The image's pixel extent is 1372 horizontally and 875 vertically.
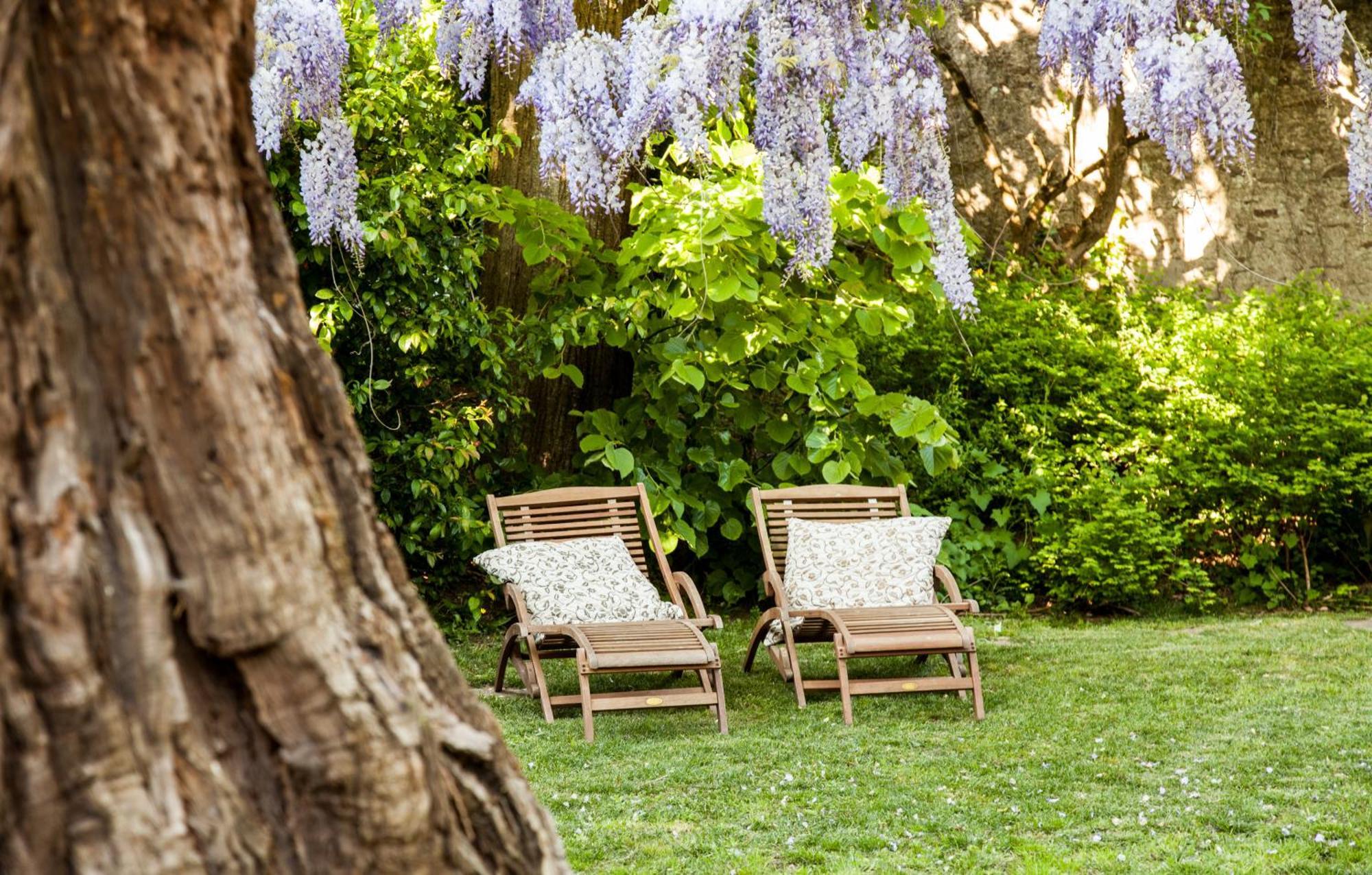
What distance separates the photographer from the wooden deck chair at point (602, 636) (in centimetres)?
467

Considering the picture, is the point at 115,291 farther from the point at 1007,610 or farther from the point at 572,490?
the point at 1007,610

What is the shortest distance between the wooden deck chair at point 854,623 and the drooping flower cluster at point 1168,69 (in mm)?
1824

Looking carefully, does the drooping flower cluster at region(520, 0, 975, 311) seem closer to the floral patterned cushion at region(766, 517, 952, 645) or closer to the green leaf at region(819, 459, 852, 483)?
the floral patterned cushion at region(766, 517, 952, 645)

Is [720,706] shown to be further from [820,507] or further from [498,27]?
[498,27]

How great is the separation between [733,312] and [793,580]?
1648mm

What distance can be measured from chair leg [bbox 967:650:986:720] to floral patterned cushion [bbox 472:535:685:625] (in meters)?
1.14

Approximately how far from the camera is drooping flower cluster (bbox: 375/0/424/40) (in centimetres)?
525

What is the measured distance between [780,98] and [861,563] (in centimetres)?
217

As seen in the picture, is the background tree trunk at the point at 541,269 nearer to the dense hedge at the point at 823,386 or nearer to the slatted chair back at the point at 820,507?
the dense hedge at the point at 823,386

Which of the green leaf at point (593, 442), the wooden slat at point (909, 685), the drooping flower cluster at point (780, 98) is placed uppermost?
the drooping flower cluster at point (780, 98)

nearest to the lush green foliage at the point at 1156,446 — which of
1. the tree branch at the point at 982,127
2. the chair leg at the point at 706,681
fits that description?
the tree branch at the point at 982,127

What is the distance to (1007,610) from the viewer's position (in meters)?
7.66

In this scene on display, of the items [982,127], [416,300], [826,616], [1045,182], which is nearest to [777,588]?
[826,616]

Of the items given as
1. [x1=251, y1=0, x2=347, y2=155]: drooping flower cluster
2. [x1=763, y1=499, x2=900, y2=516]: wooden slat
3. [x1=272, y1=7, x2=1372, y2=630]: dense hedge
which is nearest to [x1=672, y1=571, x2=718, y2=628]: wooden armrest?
[x1=763, y1=499, x2=900, y2=516]: wooden slat
